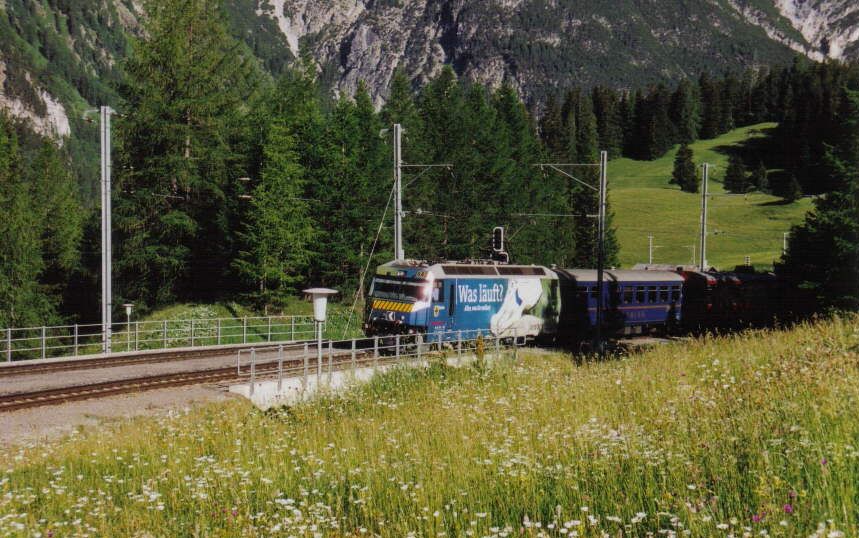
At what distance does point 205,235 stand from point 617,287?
2257 cm

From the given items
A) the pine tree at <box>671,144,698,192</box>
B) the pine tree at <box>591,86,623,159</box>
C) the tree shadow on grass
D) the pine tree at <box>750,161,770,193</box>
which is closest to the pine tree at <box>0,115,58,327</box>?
the tree shadow on grass

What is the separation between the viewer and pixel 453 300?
27062 mm

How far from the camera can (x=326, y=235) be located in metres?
42.6

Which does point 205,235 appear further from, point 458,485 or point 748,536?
point 748,536

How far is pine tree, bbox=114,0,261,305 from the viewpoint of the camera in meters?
35.8

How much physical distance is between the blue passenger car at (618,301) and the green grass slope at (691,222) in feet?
133

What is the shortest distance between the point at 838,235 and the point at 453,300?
1977 centimetres

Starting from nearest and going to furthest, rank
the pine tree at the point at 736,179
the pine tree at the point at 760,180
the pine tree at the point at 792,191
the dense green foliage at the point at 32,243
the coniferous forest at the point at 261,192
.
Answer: the coniferous forest at the point at 261,192, the dense green foliage at the point at 32,243, the pine tree at the point at 792,191, the pine tree at the point at 736,179, the pine tree at the point at 760,180

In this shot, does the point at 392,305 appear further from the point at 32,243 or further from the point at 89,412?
the point at 32,243

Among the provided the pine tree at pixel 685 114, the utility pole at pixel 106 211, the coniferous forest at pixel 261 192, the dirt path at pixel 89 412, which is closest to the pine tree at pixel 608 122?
the pine tree at pixel 685 114

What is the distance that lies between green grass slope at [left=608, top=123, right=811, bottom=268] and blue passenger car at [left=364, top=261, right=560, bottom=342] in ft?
161

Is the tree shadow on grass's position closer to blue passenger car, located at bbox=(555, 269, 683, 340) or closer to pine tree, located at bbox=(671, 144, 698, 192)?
pine tree, located at bbox=(671, 144, 698, 192)

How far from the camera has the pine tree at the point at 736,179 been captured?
122 metres

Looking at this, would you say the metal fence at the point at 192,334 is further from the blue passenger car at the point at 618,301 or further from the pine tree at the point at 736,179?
the pine tree at the point at 736,179
